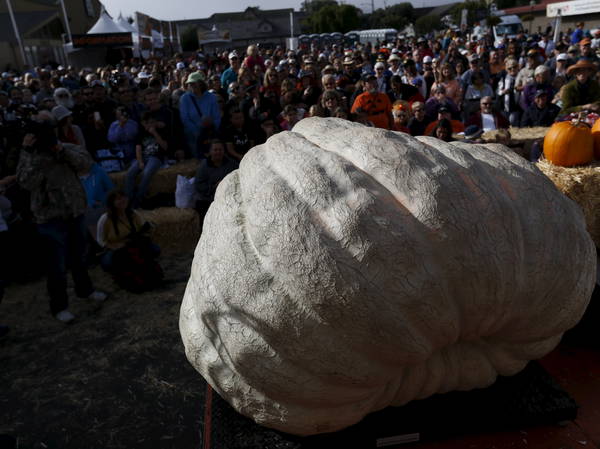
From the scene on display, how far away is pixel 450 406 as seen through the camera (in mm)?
1895

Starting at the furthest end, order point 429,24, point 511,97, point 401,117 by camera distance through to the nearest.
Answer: point 429,24
point 511,97
point 401,117

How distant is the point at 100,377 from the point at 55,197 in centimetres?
162

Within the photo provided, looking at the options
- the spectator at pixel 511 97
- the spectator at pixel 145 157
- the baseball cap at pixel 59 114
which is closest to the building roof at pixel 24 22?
the spectator at pixel 145 157

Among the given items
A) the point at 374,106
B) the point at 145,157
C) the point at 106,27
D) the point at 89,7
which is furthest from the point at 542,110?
the point at 89,7

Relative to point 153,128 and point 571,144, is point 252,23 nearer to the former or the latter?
point 153,128

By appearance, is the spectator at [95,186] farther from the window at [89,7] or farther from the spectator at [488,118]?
the window at [89,7]

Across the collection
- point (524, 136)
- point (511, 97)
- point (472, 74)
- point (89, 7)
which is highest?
point (89, 7)

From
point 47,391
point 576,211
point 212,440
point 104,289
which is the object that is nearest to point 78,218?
point 104,289

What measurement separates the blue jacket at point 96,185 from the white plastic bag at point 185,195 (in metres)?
0.95

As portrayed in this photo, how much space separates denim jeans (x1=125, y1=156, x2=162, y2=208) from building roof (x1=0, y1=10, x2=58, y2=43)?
3062cm

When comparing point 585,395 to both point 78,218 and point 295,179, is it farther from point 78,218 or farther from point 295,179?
point 78,218

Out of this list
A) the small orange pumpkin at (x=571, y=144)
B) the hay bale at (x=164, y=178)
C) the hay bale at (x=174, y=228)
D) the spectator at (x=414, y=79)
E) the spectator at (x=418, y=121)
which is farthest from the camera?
the spectator at (x=414, y=79)

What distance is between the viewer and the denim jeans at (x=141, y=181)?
23.1 ft

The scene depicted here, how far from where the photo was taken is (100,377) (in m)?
3.52
